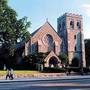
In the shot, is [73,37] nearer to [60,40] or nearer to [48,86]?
[60,40]

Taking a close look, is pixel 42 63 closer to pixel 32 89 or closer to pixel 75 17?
pixel 75 17

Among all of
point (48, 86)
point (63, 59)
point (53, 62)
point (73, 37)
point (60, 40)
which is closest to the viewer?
point (48, 86)

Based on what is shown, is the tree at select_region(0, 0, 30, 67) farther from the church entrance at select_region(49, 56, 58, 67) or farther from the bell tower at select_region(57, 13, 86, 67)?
the bell tower at select_region(57, 13, 86, 67)

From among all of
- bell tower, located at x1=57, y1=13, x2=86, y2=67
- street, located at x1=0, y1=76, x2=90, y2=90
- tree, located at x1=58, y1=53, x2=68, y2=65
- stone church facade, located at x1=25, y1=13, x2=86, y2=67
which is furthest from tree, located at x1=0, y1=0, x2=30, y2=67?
street, located at x1=0, y1=76, x2=90, y2=90

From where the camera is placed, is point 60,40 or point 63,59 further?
point 60,40

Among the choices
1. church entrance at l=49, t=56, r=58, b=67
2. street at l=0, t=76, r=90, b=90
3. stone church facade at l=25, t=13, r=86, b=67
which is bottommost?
street at l=0, t=76, r=90, b=90

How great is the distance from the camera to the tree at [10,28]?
5781cm

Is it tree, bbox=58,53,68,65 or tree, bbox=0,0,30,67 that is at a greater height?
tree, bbox=0,0,30,67

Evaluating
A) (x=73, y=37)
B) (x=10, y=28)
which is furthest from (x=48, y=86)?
(x=73, y=37)

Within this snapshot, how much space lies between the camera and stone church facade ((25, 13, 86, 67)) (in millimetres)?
76312

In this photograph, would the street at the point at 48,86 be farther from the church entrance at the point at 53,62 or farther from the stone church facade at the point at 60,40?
the church entrance at the point at 53,62

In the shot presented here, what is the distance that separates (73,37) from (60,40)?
13.7 feet

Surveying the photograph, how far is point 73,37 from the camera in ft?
273

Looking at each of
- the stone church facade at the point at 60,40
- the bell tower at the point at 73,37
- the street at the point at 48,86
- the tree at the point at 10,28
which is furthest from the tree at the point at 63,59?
the street at the point at 48,86
